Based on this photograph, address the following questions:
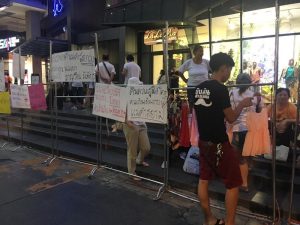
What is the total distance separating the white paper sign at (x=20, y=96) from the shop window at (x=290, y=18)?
24.5 ft

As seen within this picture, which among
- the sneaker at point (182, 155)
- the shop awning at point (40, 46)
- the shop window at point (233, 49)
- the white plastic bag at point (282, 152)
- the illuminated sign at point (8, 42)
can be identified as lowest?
the sneaker at point (182, 155)

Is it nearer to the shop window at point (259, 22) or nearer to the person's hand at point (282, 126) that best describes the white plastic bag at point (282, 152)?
the person's hand at point (282, 126)

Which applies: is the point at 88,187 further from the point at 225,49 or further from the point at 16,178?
the point at 225,49

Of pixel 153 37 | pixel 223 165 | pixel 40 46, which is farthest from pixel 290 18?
pixel 40 46

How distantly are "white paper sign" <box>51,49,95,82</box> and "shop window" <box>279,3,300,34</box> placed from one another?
644cm

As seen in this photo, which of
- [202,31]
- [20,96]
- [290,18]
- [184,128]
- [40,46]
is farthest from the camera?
[40,46]

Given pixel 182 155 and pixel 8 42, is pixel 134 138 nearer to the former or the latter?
pixel 182 155

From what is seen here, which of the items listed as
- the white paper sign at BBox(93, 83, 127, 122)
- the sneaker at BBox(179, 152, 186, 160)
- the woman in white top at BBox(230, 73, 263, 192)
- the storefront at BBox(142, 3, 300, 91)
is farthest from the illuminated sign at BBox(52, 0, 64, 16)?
the woman in white top at BBox(230, 73, 263, 192)

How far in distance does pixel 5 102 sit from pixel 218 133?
264 inches

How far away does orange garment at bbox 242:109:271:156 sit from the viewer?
14.0ft

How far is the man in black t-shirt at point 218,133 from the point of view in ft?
12.0

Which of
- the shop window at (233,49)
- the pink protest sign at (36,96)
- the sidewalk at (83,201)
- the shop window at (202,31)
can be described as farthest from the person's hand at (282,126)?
the shop window at (202,31)

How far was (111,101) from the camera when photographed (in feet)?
19.3

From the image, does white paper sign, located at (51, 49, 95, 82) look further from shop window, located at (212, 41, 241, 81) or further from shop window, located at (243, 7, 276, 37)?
shop window, located at (243, 7, 276, 37)
